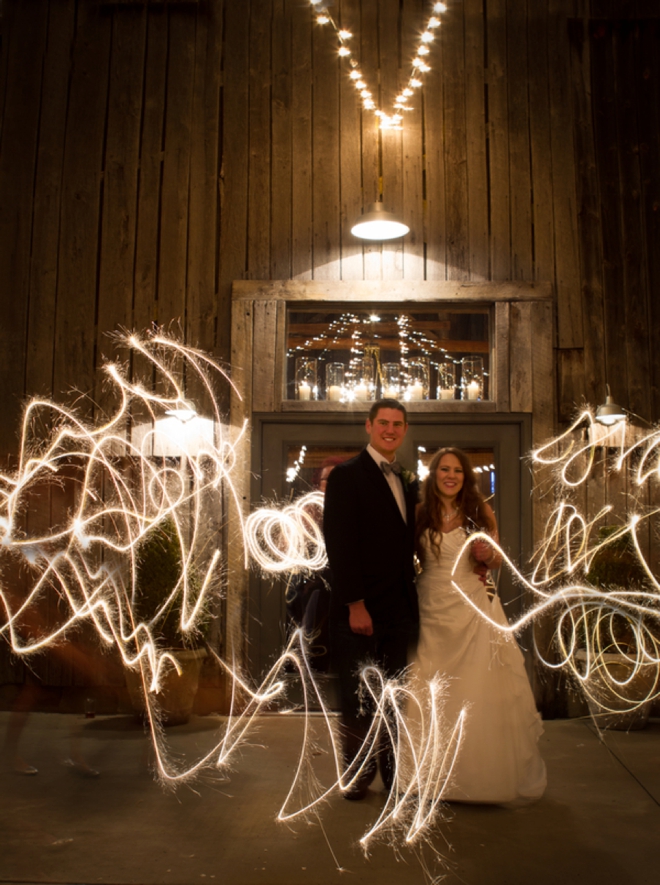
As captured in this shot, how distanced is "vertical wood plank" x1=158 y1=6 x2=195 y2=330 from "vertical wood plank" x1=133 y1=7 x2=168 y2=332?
4cm

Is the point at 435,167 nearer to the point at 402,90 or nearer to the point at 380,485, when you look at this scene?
the point at 402,90

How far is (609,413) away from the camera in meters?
4.82

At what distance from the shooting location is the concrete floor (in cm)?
270

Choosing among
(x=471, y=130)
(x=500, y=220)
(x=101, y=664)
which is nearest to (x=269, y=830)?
(x=101, y=664)

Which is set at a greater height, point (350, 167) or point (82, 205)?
point (350, 167)

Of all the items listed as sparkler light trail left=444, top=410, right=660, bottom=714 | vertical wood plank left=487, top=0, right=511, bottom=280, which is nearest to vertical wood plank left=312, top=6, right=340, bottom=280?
vertical wood plank left=487, top=0, right=511, bottom=280

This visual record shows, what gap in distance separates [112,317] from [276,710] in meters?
2.78

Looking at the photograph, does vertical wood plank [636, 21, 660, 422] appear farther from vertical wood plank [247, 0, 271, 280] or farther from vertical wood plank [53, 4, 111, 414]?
vertical wood plank [53, 4, 111, 414]

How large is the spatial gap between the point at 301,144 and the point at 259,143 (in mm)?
286

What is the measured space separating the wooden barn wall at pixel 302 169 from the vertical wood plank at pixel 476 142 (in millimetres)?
14

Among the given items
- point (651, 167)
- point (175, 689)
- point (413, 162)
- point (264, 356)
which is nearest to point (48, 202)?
point (264, 356)

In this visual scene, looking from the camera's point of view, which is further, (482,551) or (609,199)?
(609,199)

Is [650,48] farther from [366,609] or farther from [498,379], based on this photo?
[366,609]

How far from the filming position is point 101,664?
504 centimetres
